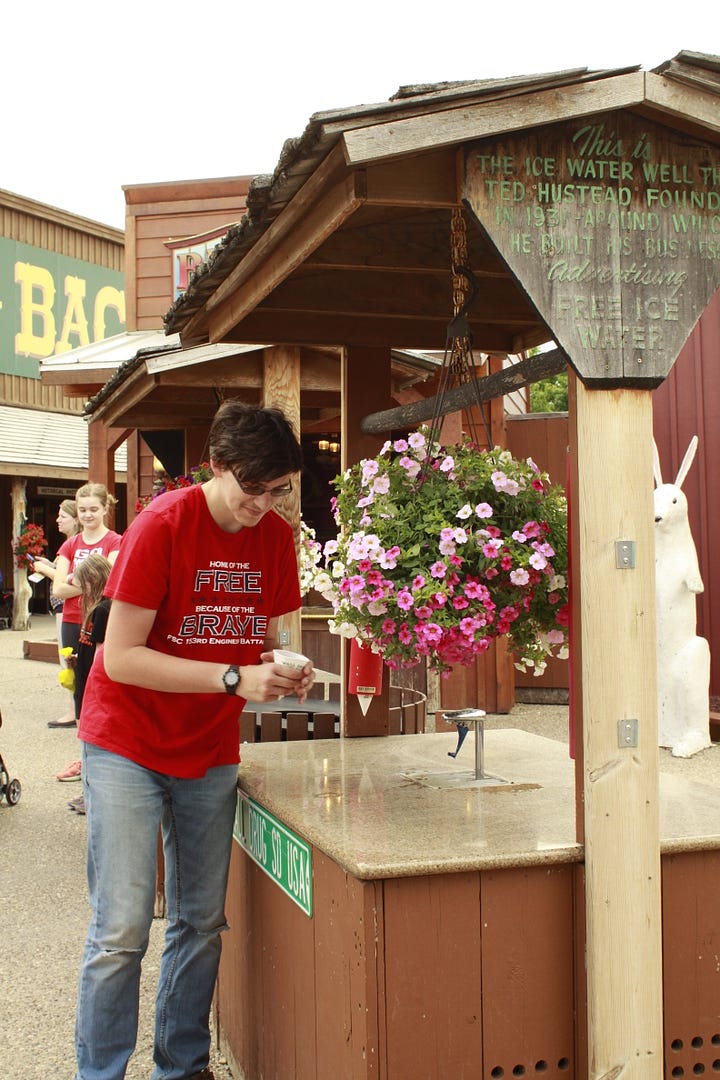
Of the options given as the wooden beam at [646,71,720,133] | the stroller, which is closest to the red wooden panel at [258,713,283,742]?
the stroller

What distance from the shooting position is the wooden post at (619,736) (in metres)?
2.47

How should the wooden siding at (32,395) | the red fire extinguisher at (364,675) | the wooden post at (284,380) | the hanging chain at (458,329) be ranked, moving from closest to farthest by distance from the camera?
the hanging chain at (458,329)
the red fire extinguisher at (364,675)
the wooden post at (284,380)
the wooden siding at (32,395)

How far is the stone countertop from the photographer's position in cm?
253

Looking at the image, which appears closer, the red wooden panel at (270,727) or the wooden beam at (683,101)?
the wooden beam at (683,101)

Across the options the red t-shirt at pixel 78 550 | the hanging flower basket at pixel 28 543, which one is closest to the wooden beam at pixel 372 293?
the red t-shirt at pixel 78 550

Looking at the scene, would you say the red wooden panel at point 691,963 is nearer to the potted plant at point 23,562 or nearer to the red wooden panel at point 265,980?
the red wooden panel at point 265,980

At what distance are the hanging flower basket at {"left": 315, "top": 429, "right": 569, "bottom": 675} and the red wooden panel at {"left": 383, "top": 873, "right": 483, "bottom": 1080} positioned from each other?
2.19 feet

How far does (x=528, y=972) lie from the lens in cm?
253

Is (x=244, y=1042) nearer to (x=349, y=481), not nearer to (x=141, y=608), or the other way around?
(x=141, y=608)

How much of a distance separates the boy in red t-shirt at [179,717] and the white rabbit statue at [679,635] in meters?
5.88

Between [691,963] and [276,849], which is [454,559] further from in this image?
[691,963]

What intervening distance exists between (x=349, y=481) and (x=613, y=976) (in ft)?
A: 5.02

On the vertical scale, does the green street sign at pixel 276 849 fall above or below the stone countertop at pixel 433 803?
below

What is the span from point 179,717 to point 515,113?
1679 millimetres
